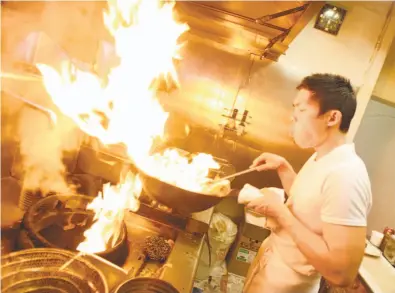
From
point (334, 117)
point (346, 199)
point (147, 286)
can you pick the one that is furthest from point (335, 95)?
point (147, 286)

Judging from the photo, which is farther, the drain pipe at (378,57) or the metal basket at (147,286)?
the drain pipe at (378,57)

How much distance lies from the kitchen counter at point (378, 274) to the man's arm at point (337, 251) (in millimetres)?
1853

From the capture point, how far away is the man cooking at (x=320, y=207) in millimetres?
1711

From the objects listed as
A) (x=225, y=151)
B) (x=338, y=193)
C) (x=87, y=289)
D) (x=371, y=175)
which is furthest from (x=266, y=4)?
(x=371, y=175)

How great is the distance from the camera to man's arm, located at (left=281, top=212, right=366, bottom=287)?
1.69m

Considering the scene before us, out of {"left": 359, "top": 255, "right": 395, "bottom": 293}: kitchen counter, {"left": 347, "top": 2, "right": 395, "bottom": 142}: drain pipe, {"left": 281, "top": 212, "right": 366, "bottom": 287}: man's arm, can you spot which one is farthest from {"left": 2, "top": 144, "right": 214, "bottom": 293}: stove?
{"left": 347, "top": 2, "right": 395, "bottom": 142}: drain pipe

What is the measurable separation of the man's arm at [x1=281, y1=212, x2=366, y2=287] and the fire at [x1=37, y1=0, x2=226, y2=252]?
841 millimetres

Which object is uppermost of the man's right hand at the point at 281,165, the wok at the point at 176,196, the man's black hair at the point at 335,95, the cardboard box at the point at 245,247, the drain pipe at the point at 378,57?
the drain pipe at the point at 378,57

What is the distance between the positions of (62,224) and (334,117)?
7.00 ft

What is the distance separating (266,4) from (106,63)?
2426mm

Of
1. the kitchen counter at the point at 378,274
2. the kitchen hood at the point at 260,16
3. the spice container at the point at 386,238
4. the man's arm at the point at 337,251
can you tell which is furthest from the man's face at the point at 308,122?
the spice container at the point at 386,238

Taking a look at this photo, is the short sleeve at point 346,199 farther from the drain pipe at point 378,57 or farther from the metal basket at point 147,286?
the drain pipe at point 378,57

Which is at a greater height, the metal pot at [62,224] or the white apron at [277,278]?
the white apron at [277,278]

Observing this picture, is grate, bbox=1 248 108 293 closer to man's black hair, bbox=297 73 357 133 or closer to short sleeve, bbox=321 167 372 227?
short sleeve, bbox=321 167 372 227
